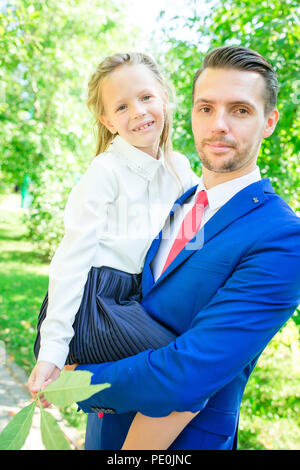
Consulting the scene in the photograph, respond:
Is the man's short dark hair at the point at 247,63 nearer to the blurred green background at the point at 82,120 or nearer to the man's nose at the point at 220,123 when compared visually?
the man's nose at the point at 220,123

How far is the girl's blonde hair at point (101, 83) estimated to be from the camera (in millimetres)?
1919

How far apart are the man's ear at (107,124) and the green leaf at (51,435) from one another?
61.2 inches

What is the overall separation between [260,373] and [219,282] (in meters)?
3.93

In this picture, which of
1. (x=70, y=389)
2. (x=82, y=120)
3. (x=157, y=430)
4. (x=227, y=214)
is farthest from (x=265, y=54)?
(x=82, y=120)

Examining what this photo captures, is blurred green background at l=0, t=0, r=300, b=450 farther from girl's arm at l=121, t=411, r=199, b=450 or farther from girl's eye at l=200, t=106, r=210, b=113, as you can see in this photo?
girl's arm at l=121, t=411, r=199, b=450

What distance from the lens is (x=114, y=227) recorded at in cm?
169

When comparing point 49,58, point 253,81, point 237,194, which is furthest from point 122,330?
point 49,58

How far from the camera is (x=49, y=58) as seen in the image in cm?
982

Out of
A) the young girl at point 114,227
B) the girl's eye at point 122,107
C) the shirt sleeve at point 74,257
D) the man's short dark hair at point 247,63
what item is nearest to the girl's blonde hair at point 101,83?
the young girl at point 114,227

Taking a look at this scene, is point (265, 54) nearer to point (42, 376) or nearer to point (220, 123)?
point (220, 123)

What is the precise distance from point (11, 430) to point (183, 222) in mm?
1021

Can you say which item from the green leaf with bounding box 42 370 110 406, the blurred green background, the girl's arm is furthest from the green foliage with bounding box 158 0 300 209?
the green leaf with bounding box 42 370 110 406

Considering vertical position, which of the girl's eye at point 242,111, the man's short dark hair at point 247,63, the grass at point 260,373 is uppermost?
the man's short dark hair at point 247,63

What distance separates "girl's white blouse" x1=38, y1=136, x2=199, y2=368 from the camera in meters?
1.47
